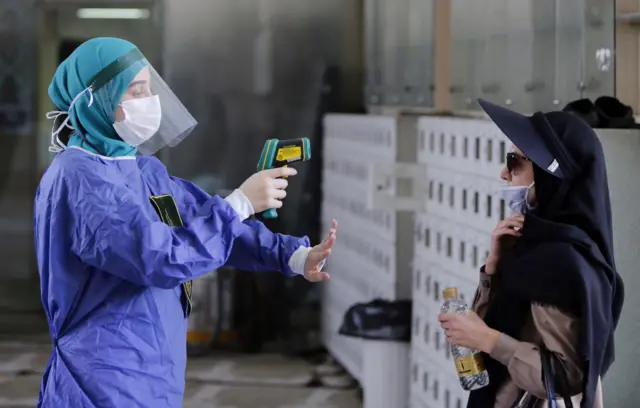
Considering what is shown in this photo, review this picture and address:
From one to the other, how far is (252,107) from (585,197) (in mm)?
4282

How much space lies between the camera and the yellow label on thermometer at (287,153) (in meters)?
2.25

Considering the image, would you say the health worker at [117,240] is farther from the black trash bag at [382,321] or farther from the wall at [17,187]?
the wall at [17,187]

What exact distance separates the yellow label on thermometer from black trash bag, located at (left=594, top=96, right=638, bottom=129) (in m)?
0.94

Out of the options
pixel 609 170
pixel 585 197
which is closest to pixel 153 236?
pixel 585 197

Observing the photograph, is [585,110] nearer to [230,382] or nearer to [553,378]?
[553,378]

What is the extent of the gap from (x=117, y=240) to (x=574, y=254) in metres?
0.86

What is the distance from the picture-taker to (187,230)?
204cm

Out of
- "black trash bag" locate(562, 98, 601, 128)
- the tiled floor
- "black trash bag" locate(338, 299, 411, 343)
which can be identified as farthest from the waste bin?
A: "black trash bag" locate(562, 98, 601, 128)

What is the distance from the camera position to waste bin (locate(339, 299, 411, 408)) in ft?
13.6

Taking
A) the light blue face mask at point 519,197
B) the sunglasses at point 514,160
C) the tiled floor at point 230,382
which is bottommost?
the tiled floor at point 230,382

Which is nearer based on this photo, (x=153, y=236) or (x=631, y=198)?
(x=153, y=236)

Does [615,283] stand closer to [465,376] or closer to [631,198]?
[465,376]

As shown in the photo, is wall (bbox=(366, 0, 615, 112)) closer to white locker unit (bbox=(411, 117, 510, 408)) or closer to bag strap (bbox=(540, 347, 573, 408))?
white locker unit (bbox=(411, 117, 510, 408))

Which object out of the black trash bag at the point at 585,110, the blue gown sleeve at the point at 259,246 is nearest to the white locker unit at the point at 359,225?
the black trash bag at the point at 585,110
